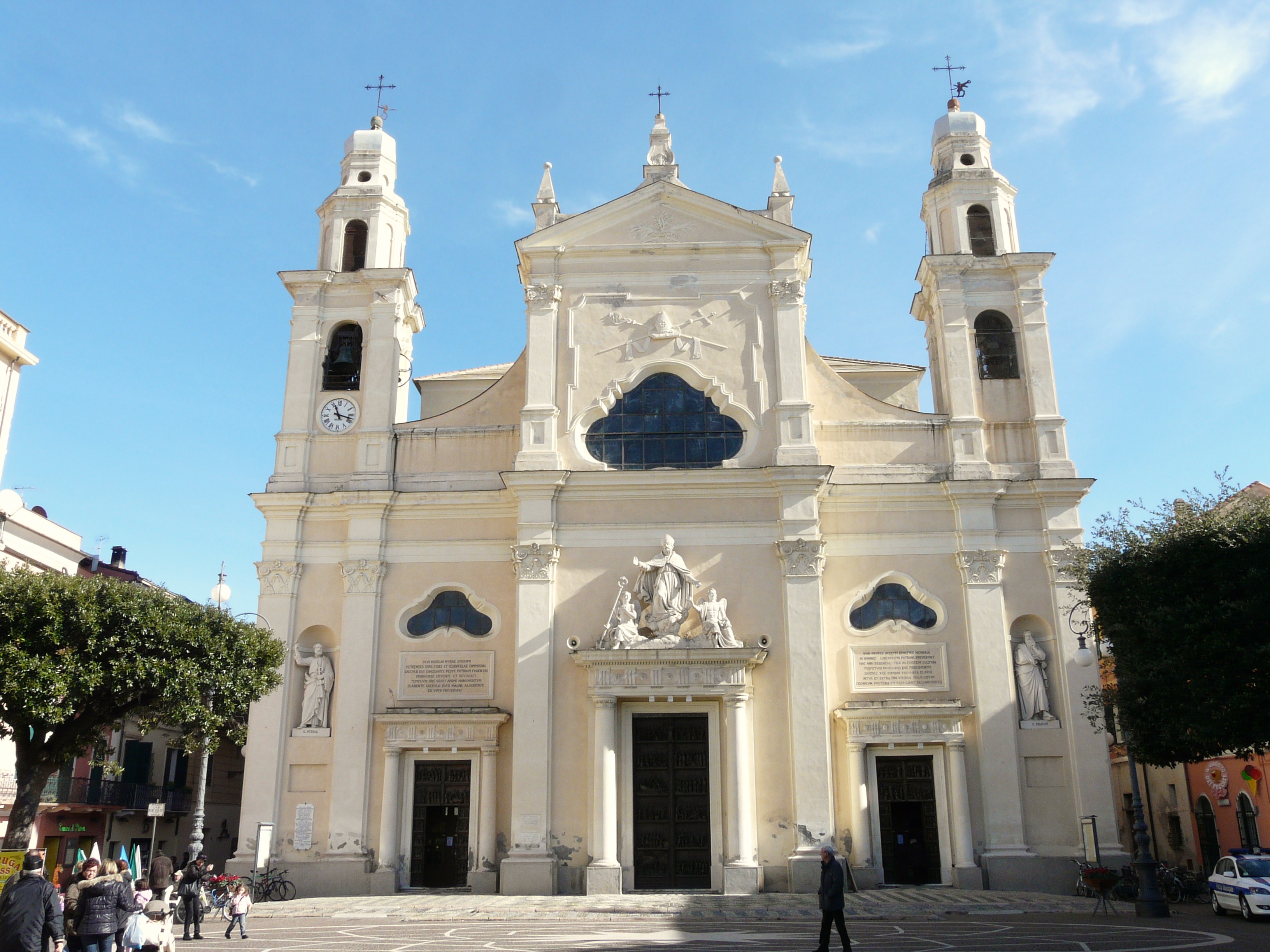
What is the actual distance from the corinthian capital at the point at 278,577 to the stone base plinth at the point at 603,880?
8789 mm

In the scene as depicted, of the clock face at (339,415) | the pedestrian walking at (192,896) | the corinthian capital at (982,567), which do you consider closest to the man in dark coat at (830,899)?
the pedestrian walking at (192,896)

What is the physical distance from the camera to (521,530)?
899 inches

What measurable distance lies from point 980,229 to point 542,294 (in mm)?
10754

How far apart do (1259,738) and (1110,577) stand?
3133mm

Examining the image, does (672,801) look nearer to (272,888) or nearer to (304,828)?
(304,828)

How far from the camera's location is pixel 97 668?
1675 cm

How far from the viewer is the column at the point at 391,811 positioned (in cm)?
2159

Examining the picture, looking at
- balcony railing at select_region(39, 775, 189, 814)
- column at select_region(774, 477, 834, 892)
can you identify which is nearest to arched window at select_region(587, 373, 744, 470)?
column at select_region(774, 477, 834, 892)

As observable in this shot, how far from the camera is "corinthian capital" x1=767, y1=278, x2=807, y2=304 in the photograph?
24.5 meters

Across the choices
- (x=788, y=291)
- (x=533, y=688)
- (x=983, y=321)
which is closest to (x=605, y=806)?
(x=533, y=688)

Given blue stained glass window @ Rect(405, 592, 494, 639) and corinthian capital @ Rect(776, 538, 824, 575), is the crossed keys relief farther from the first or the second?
blue stained glass window @ Rect(405, 592, 494, 639)

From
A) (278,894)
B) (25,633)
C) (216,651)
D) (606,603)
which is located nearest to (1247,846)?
(606,603)

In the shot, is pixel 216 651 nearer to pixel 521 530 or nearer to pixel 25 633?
pixel 25 633

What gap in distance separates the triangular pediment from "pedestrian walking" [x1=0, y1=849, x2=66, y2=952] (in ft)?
58.7
